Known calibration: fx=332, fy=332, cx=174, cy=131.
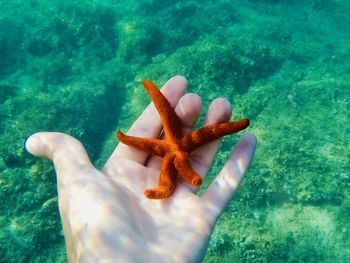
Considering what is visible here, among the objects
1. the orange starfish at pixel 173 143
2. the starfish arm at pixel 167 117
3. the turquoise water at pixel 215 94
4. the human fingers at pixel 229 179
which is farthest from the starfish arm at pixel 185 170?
the turquoise water at pixel 215 94

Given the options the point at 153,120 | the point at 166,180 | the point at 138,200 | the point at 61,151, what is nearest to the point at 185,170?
the point at 166,180

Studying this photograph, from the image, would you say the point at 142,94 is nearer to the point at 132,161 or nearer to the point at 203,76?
the point at 203,76

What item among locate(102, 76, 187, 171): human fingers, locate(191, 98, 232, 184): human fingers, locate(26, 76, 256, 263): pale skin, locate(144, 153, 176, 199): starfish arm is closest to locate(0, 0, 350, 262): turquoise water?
locate(191, 98, 232, 184): human fingers

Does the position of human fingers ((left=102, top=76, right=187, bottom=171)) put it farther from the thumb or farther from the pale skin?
the thumb

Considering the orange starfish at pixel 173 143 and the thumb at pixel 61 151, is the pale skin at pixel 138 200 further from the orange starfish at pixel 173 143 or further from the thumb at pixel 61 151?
the orange starfish at pixel 173 143

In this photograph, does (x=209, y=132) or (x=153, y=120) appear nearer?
(x=209, y=132)

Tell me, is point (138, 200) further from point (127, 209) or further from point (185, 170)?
point (185, 170)
